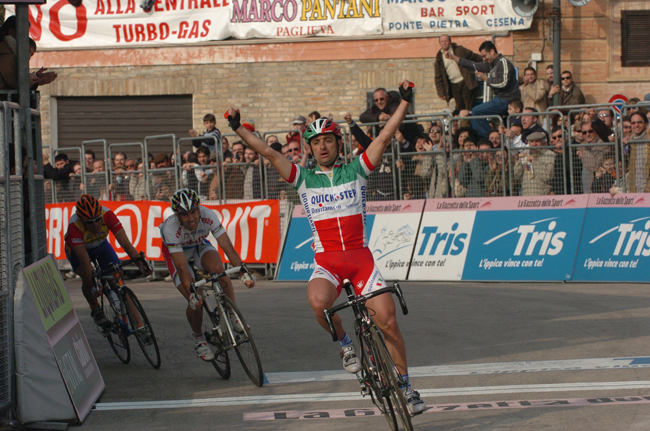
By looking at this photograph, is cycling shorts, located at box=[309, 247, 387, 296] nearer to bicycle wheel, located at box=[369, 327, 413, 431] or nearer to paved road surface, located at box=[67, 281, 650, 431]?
bicycle wheel, located at box=[369, 327, 413, 431]

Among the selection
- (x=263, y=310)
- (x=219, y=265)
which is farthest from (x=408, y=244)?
(x=219, y=265)

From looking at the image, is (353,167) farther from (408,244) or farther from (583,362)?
(408,244)

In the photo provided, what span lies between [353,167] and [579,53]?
53.9ft

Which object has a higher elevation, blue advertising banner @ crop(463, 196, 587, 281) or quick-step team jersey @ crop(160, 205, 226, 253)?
quick-step team jersey @ crop(160, 205, 226, 253)

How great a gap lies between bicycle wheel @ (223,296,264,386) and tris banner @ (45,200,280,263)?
8.10 metres

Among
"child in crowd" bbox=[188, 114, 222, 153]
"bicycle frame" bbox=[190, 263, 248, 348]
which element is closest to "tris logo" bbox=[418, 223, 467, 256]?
"child in crowd" bbox=[188, 114, 222, 153]

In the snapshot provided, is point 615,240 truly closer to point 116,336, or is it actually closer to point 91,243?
point 116,336

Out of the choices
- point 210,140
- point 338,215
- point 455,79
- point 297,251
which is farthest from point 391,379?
point 455,79

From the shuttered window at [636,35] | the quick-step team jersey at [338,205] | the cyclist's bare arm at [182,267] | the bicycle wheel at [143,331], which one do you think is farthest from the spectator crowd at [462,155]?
the quick-step team jersey at [338,205]

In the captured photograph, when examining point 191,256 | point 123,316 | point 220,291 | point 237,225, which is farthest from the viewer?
point 237,225

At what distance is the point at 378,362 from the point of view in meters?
5.78

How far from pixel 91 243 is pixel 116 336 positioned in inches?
45.5

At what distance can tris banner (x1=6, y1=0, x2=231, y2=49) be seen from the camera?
21406mm

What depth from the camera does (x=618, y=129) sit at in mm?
13820
